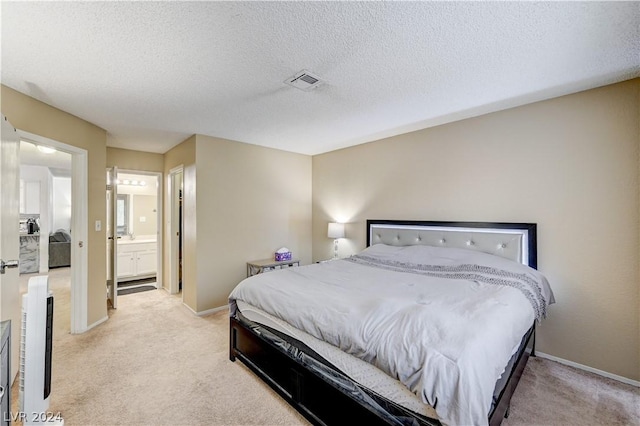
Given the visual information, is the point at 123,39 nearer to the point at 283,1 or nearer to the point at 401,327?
the point at 283,1

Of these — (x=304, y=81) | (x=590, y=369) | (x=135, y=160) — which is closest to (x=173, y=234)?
(x=135, y=160)

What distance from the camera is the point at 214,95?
2.62 m

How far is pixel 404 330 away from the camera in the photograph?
154 cm

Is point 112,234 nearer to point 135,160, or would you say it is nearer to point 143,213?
point 135,160

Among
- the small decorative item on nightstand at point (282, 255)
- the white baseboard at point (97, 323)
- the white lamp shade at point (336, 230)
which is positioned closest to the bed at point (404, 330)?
the white lamp shade at point (336, 230)

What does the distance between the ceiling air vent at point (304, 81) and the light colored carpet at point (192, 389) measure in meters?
2.53

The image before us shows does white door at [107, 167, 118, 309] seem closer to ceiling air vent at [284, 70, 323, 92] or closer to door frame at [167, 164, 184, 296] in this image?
door frame at [167, 164, 184, 296]

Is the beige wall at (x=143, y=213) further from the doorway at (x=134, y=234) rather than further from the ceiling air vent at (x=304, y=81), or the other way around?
the ceiling air vent at (x=304, y=81)

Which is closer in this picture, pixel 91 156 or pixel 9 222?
pixel 9 222

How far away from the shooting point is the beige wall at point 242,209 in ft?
12.9

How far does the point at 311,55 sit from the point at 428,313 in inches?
73.7

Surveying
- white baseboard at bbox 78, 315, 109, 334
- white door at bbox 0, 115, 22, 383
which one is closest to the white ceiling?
white door at bbox 0, 115, 22, 383

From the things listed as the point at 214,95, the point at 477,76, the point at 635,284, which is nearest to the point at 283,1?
the point at 214,95

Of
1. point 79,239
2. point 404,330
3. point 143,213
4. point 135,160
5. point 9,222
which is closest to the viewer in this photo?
point 404,330
